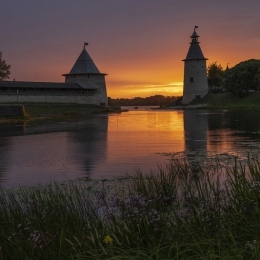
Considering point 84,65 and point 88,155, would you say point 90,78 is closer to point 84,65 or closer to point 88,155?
point 84,65

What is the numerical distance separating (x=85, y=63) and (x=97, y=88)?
503cm

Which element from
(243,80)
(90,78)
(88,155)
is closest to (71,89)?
(90,78)

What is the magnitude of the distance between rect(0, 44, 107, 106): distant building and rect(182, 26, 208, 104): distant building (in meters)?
18.4

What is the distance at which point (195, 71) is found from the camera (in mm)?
76000

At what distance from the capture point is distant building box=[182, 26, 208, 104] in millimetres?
75500

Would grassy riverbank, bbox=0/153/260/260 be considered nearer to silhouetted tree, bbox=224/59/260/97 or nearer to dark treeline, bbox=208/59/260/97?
dark treeline, bbox=208/59/260/97

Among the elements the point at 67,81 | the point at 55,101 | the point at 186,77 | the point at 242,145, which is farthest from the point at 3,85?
the point at 242,145

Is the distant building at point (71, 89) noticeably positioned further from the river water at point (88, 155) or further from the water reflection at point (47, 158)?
the river water at point (88, 155)

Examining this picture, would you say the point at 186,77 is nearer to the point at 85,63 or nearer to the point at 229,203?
the point at 85,63

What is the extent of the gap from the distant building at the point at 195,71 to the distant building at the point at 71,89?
1838 cm

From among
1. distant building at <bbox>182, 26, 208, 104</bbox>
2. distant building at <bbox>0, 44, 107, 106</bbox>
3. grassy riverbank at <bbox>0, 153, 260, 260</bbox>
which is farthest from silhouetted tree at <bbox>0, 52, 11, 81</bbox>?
grassy riverbank at <bbox>0, 153, 260, 260</bbox>

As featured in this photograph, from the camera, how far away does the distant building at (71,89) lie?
54.9 meters

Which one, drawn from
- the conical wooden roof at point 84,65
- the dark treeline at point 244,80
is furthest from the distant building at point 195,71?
the conical wooden roof at point 84,65

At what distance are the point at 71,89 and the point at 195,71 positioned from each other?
1026 inches
